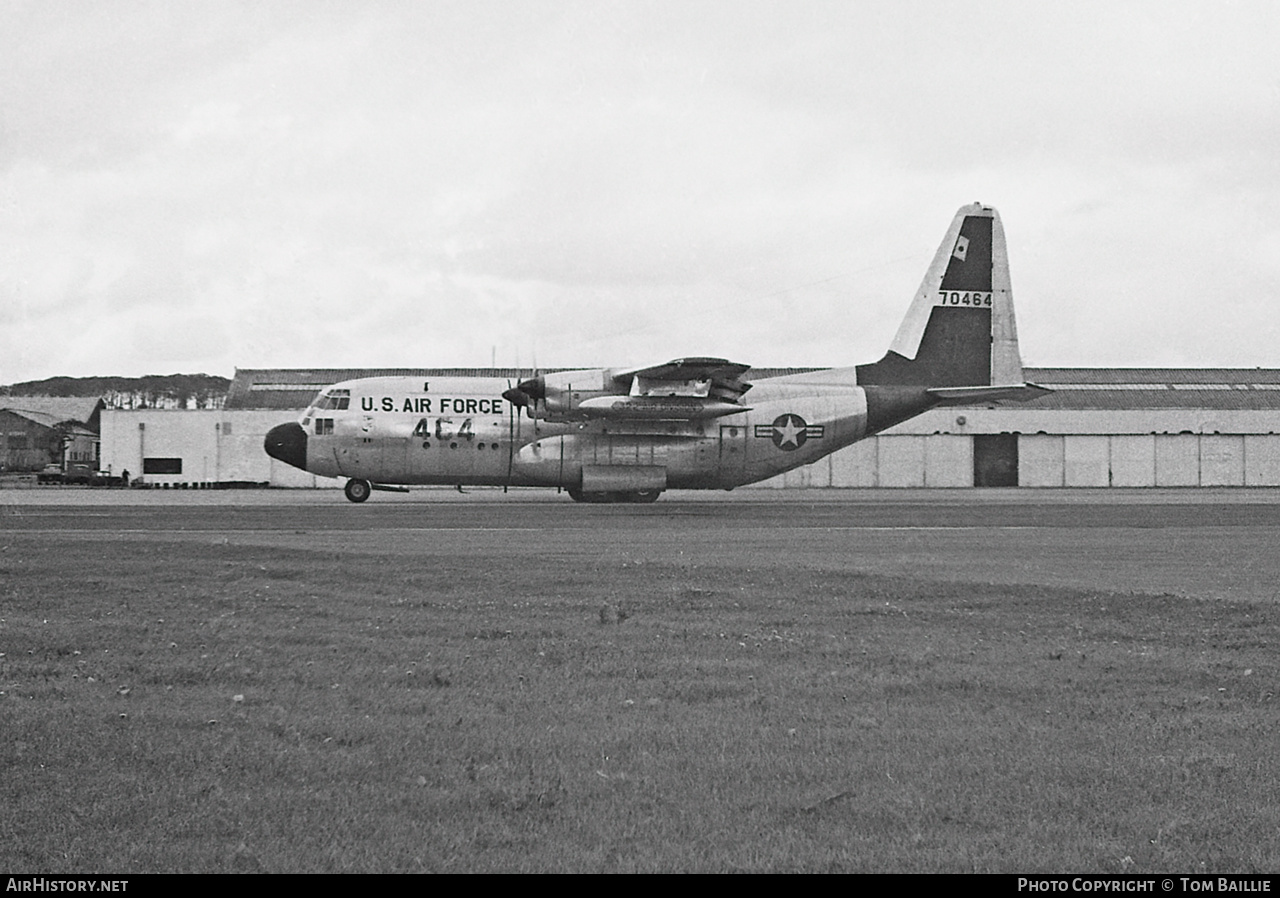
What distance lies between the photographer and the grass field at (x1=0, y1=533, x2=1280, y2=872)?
5922 millimetres

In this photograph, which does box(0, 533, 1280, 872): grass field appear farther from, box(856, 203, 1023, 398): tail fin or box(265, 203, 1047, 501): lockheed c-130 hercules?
box(856, 203, 1023, 398): tail fin

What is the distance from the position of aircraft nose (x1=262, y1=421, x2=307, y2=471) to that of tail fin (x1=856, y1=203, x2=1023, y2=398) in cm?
1882

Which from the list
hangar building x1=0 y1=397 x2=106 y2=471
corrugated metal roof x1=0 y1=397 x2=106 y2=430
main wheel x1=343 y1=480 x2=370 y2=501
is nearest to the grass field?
main wheel x1=343 y1=480 x2=370 y2=501

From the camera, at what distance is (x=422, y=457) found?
38.0 metres

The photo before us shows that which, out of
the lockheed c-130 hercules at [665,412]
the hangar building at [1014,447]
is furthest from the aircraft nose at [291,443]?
the hangar building at [1014,447]

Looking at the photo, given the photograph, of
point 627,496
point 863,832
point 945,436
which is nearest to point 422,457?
point 627,496

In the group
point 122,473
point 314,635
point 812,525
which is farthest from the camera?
point 122,473

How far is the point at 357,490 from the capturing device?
133 feet

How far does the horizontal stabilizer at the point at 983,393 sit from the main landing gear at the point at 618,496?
991cm

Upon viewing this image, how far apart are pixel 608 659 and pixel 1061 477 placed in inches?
2386

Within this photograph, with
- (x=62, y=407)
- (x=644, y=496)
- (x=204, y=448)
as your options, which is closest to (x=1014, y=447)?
(x=644, y=496)

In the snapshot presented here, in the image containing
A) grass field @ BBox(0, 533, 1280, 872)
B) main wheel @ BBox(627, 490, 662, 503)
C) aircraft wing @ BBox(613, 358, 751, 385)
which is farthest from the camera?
main wheel @ BBox(627, 490, 662, 503)

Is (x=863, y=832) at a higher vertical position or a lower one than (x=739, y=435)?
lower
